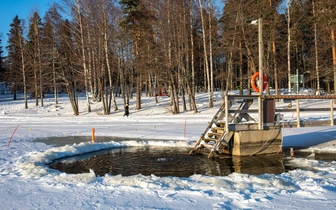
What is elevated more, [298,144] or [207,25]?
[207,25]

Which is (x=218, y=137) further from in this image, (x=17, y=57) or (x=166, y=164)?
(x=17, y=57)

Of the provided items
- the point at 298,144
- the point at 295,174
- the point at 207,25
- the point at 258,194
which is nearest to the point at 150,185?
the point at 258,194

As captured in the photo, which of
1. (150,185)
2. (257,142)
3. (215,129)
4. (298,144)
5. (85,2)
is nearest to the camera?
(150,185)

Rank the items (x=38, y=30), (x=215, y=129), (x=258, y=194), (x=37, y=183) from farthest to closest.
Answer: (x=38, y=30) → (x=215, y=129) → (x=37, y=183) → (x=258, y=194)

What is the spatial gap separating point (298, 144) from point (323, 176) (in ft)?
22.6

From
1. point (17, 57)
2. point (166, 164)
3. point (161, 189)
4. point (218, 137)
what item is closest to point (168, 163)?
point (166, 164)

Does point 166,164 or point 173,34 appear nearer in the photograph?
point 166,164

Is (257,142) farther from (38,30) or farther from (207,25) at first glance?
(38,30)

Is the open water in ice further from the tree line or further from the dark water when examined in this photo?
the tree line

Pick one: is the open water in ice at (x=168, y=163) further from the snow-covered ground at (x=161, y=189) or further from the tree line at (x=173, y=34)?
the tree line at (x=173, y=34)

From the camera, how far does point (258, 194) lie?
735 cm

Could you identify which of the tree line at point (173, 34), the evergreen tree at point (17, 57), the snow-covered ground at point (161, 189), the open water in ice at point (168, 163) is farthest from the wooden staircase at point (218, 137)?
the evergreen tree at point (17, 57)

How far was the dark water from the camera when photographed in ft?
35.3

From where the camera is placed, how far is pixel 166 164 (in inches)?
466
